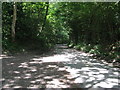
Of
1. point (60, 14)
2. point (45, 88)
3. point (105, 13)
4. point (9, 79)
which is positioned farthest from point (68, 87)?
point (60, 14)

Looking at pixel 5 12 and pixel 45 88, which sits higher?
pixel 5 12

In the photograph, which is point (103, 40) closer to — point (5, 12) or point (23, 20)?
point (23, 20)

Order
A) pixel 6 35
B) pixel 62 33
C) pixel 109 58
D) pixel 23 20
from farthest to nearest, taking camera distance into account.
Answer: pixel 62 33, pixel 23 20, pixel 6 35, pixel 109 58

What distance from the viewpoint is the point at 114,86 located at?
4.14m

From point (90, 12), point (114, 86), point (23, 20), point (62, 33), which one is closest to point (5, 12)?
point (23, 20)

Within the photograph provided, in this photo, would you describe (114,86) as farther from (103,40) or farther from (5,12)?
(5,12)

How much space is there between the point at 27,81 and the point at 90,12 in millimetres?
12308

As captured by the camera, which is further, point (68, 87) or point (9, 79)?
point (9, 79)

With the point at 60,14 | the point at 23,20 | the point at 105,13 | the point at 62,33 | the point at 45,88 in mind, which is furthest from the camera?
the point at 62,33

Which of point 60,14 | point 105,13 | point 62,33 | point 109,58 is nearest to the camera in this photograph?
point 109,58

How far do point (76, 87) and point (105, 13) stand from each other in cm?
923

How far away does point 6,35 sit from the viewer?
43.7 ft

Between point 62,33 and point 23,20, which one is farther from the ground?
point 23,20

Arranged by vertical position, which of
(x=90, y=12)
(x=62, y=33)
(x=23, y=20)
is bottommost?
(x=62, y=33)
